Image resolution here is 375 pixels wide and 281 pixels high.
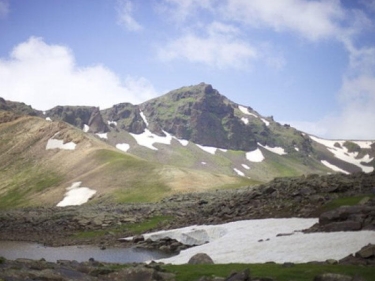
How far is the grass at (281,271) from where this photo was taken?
23625 mm

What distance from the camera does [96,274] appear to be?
90.4 ft

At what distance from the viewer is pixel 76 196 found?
122375 mm

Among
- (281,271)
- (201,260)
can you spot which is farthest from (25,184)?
(281,271)

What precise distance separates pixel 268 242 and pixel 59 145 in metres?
155

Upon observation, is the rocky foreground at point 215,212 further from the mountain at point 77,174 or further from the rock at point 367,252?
the mountain at point 77,174

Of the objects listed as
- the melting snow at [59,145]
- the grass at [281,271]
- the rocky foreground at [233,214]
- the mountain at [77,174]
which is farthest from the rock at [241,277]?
the melting snow at [59,145]

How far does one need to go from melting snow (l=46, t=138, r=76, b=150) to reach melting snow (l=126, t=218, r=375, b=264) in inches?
5087

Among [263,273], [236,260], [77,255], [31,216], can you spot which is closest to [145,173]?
[31,216]

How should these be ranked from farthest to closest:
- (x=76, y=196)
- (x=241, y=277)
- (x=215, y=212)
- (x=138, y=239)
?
1. (x=76, y=196)
2. (x=215, y=212)
3. (x=138, y=239)
4. (x=241, y=277)

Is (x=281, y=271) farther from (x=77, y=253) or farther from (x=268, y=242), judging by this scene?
(x=77, y=253)

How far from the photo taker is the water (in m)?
46.9

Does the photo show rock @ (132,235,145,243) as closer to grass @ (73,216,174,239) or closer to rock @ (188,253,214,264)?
grass @ (73,216,174,239)

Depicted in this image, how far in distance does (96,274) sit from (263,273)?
11.2 m

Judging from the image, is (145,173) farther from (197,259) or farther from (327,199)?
(197,259)
